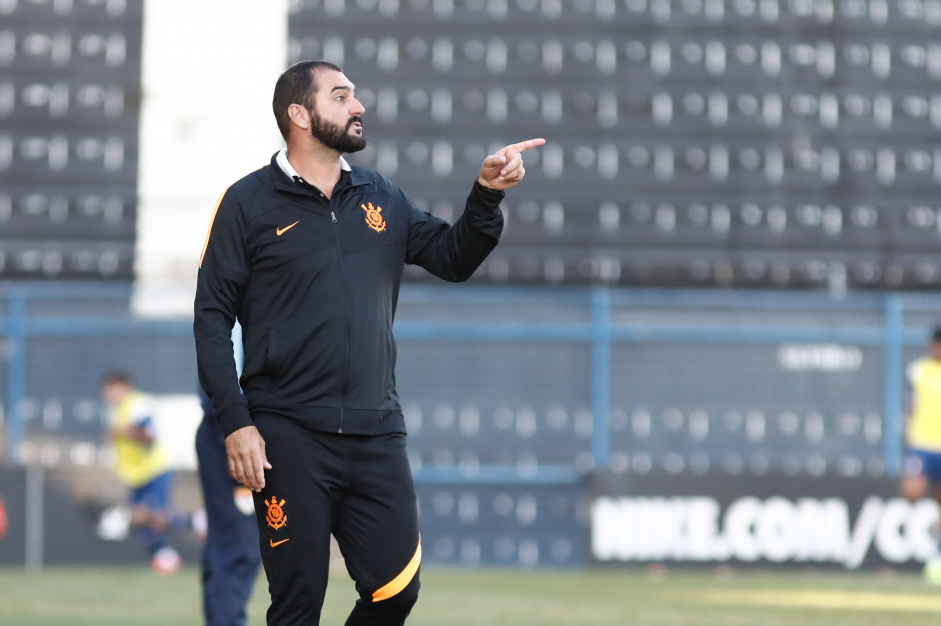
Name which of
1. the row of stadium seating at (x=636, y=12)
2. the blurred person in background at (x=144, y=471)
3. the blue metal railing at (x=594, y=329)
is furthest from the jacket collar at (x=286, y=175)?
the row of stadium seating at (x=636, y=12)

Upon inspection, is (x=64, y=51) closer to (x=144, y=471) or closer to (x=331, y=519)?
(x=144, y=471)

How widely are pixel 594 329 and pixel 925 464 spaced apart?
10.5ft

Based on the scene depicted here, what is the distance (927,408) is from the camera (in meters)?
12.2

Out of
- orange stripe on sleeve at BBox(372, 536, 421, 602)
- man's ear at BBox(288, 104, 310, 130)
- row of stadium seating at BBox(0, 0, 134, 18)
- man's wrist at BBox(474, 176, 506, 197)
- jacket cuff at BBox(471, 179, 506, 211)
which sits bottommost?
orange stripe on sleeve at BBox(372, 536, 421, 602)

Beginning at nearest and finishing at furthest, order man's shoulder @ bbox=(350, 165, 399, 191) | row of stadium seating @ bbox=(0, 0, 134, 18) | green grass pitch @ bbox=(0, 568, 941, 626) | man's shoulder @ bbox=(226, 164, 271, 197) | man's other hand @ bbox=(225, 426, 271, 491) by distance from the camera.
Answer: man's other hand @ bbox=(225, 426, 271, 491) < man's shoulder @ bbox=(226, 164, 271, 197) < man's shoulder @ bbox=(350, 165, 399, 191) < green grass pitch @ bbox=(0, 568, 941, 626) < row of stadium seating @ bbox=(0, 0, 134, 18)

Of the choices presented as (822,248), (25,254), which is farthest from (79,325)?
(822,248)

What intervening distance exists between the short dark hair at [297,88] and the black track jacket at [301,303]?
0.16 meters

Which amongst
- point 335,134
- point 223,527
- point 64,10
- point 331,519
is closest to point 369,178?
point 335,134

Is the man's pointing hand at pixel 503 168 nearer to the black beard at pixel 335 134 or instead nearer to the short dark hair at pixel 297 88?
the black beard at pixel 335 134

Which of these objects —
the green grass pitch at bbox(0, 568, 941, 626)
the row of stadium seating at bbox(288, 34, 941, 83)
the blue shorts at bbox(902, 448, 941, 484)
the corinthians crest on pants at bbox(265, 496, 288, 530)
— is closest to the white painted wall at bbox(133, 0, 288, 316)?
the row of stadium seating at bbox(288, 34, 941, 83)

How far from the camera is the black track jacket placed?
3990mm

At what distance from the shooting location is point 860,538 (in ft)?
42.5

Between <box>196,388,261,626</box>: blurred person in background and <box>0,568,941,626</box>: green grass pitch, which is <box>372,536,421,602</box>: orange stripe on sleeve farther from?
<box>0,568,941,626</box>: green grass pitch

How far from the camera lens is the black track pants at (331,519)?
398 cm
